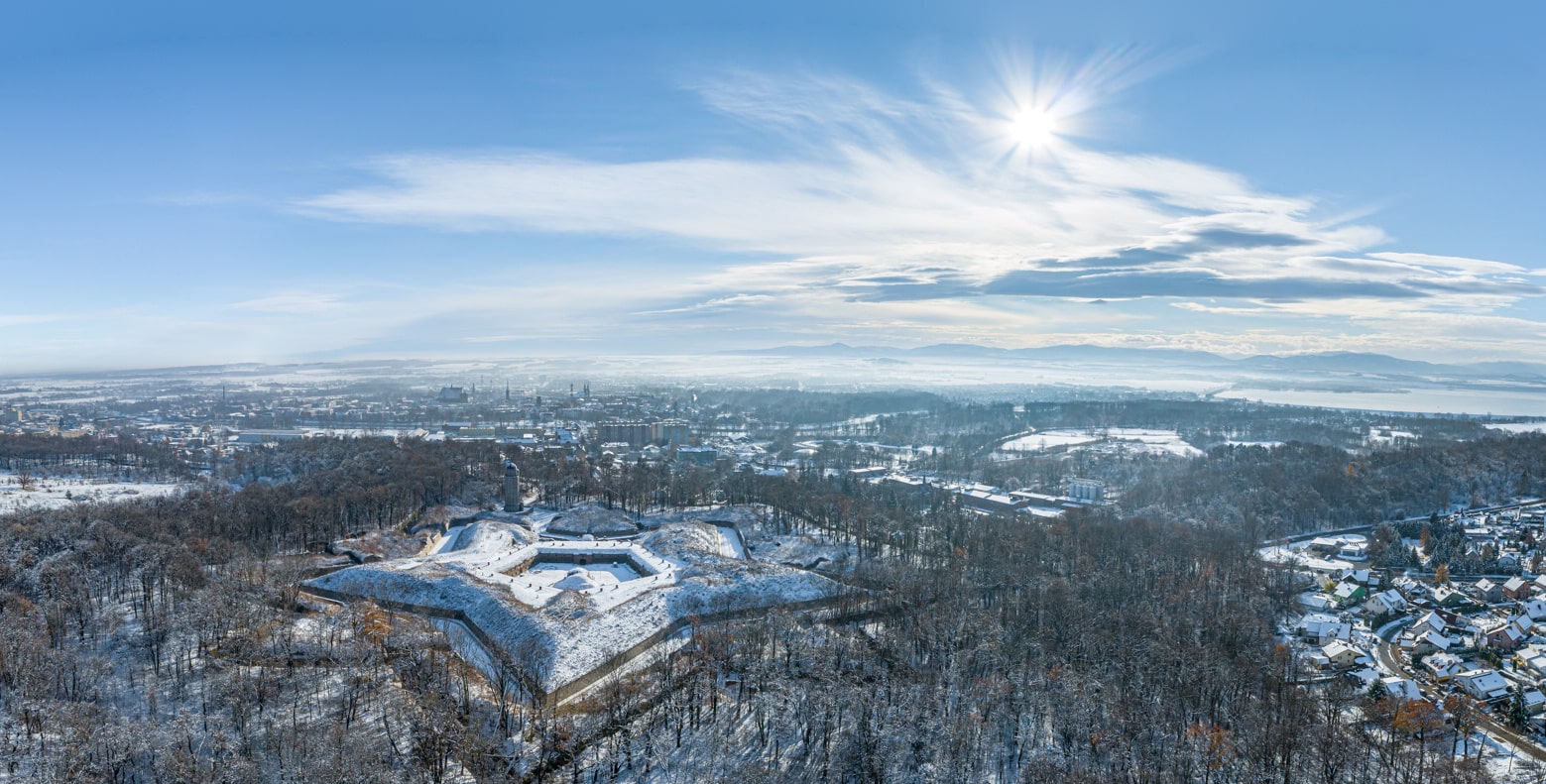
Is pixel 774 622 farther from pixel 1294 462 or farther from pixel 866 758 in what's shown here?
pixel 1294 462

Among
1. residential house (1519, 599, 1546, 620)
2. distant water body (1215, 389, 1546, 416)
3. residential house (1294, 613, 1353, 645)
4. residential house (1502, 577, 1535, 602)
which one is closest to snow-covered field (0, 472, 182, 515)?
residential house (1294, 613, 1353, 645)

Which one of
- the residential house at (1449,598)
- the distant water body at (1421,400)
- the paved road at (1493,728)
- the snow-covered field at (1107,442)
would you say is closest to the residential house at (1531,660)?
the paved road at (1493,728)

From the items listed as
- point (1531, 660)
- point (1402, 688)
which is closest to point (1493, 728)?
point (1402, 688)

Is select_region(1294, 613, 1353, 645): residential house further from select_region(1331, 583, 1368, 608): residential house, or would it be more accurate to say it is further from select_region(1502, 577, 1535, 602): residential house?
select_region(1502, 577, 1535, 602): residential house

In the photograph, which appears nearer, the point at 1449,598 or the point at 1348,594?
the point at 1449,598

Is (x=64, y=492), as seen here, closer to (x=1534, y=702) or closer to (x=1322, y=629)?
(x=1322, y=629)

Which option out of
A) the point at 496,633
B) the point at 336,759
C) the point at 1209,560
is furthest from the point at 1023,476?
the point at 336,759
